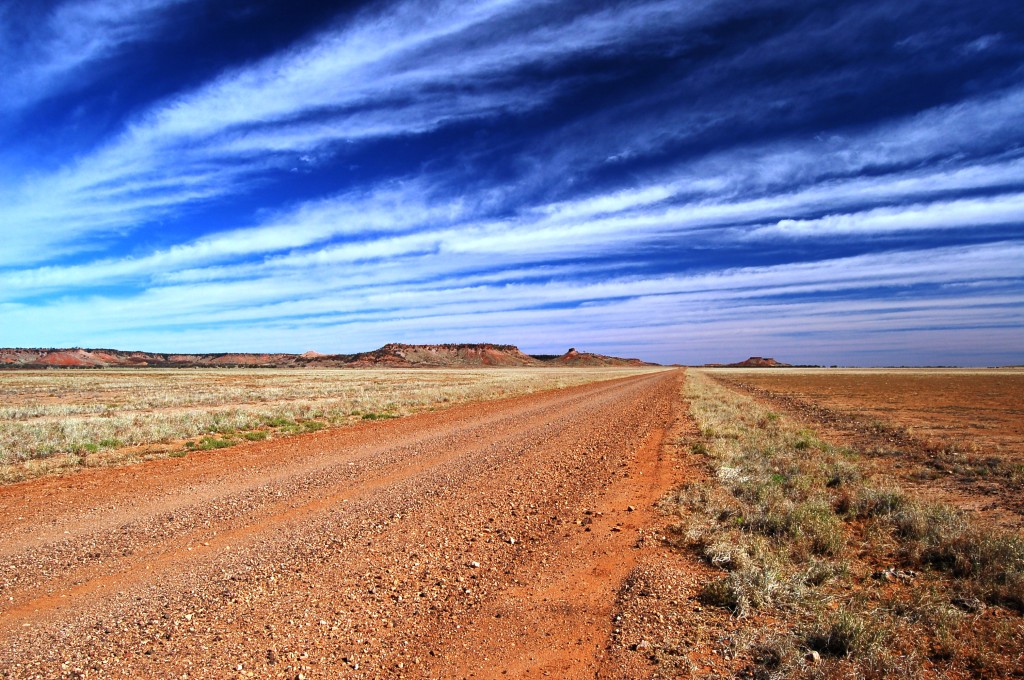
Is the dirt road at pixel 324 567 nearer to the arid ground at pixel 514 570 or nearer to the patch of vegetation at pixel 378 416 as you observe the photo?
the arid ground at pixel 514 570

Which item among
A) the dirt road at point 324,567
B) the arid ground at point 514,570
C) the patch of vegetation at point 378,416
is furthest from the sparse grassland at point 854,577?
the patch of vegetation at point 378,416

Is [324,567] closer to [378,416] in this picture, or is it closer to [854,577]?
[854,577]

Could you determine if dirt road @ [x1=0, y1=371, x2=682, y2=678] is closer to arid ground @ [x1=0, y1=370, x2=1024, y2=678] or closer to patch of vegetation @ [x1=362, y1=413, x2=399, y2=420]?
arid ground @ [x1=0, y1=370, x2=1024, y2=678]

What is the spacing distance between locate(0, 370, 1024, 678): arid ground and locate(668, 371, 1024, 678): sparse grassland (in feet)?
0.09

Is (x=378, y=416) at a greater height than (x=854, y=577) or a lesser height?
lesser

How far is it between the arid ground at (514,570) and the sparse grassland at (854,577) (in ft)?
0.09

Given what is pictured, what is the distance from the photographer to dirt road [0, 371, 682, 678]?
4039mm

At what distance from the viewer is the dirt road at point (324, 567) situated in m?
4.04

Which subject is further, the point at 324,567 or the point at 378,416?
the point at 378,416

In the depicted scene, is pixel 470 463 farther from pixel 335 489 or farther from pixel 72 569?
pixel 72 569

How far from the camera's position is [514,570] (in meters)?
5.72

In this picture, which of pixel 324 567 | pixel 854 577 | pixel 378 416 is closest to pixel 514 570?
pixel 324 567

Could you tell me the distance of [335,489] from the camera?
9.20m

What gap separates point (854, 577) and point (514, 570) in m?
3.65
